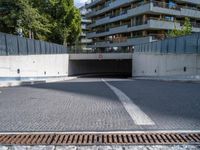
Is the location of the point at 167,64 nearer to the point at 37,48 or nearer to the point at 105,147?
the point at 37,48

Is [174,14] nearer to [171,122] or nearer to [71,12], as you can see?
[71,12]

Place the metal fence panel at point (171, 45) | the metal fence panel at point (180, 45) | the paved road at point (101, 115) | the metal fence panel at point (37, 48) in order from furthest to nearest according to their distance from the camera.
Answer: the metal fence panel at point (37, 48), the metal fence panel at point (171, 45), the metal fence panel at point (180, 45), the paved road at point (101, 115)

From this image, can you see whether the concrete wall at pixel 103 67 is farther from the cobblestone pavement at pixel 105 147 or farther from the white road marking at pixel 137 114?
the cobblestone pavement at pixel 105 147

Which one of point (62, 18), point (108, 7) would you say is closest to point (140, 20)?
point (62, 18)

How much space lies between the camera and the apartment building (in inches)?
1821

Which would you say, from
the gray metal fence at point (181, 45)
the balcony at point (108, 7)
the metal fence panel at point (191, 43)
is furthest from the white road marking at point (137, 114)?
the balcony at point (108, 7)

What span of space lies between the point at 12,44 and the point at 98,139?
16.8 metres

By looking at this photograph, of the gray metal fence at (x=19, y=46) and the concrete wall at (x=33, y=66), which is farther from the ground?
the gray metal fence at (x=19, y=46)

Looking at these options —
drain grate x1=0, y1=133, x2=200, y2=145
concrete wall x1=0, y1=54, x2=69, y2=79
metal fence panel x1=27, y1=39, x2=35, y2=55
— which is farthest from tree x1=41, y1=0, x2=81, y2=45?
drain grate x1=0, y1=133, x2=200, y2=145

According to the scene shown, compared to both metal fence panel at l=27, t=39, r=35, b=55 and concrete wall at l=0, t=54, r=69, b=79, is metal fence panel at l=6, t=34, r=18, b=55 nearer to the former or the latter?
concrete wall at l=0, t=54, r=69, b=79

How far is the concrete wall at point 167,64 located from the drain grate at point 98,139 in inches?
566

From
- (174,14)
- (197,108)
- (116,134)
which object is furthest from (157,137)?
(174,14)

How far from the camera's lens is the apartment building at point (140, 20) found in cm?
4625

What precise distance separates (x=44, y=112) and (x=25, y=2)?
25.2 m
